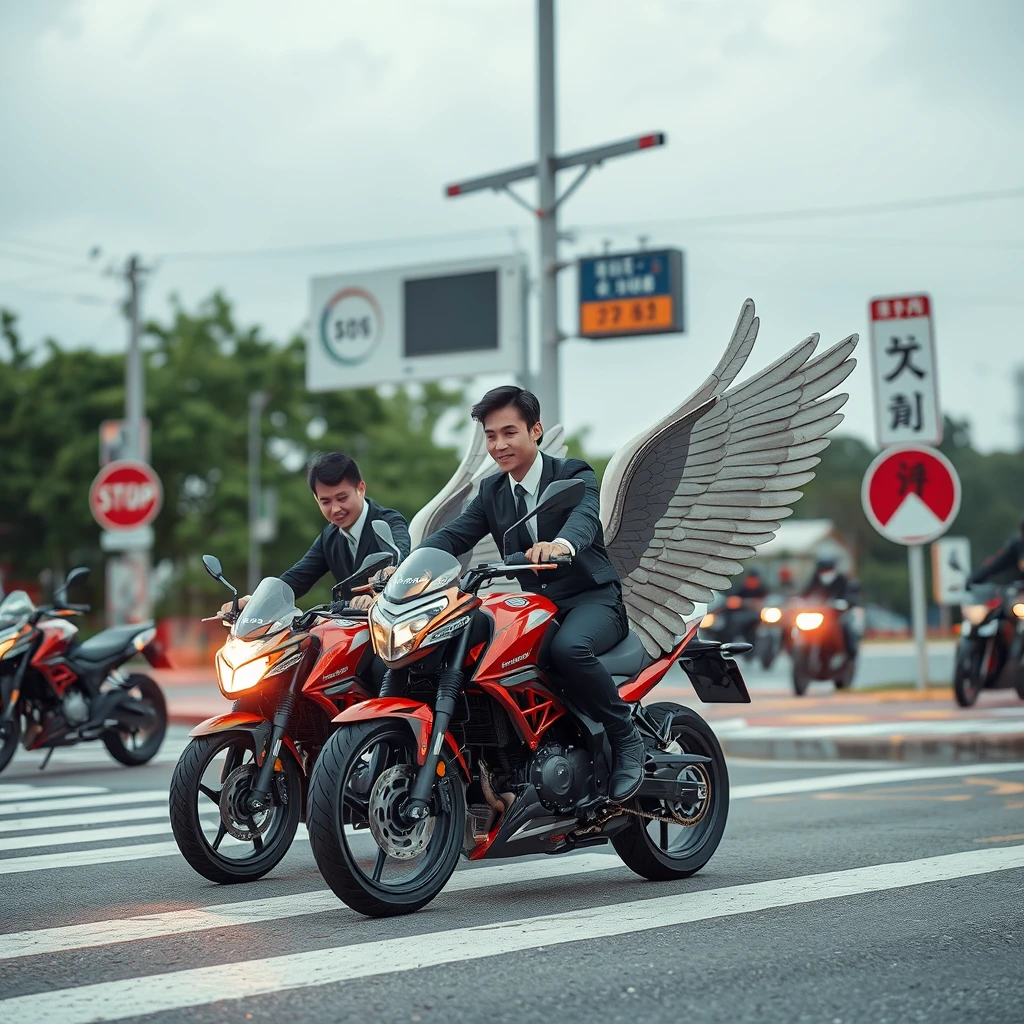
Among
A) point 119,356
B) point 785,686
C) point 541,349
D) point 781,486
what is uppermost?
point 119,356

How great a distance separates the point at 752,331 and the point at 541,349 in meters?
12.3

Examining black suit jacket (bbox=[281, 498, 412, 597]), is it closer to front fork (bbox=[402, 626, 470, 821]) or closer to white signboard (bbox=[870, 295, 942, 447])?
front fork (bbox=[402, 626, 470, 821])

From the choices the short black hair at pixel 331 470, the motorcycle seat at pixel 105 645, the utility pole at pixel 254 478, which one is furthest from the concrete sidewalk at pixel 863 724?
the utility pole at pixel 254 478

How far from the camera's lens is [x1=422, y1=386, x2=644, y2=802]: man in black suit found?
589cm

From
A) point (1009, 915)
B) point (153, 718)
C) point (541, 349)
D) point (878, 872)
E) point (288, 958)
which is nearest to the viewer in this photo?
point (288, 958)

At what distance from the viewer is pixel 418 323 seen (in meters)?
25.4

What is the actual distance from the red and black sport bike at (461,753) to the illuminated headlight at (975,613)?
10.1m

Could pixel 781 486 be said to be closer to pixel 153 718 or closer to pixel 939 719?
pixel 153 718

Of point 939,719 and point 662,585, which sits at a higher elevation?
point 662,585

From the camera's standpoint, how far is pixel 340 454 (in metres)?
7.22

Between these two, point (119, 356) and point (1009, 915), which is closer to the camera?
point (1009, 915)

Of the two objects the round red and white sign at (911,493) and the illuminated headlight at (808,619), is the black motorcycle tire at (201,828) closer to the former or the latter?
the round red and white sign at (911,493)

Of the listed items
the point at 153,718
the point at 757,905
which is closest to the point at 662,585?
the point at 757,905

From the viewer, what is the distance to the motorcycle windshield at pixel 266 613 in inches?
246
